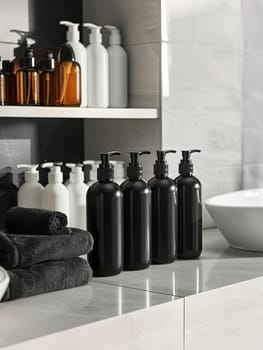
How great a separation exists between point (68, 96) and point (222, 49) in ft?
1.86

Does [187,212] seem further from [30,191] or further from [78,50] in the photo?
[78,50]

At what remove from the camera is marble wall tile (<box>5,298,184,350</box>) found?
116 cm

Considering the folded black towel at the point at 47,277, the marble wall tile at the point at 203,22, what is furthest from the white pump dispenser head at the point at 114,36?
the folded black towel at the point at 47,277

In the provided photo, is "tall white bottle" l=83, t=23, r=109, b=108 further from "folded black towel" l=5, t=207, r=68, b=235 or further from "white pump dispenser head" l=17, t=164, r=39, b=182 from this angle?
"folded black towel" l=5, t=207, r=68, b=235

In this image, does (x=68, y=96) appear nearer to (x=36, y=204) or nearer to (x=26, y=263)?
(x=36, y=204)

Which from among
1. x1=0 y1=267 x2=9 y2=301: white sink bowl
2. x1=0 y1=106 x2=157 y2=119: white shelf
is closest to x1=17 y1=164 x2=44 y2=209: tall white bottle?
x1=0 y1=106 x2=157 y2=119: white shelf

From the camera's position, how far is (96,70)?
1.91m

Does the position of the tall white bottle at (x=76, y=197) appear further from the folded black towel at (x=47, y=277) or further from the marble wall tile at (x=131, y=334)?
the marble wall tile at (x=131, y=334)

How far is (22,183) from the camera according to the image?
6.32ft

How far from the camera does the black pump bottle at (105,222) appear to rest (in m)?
1.53

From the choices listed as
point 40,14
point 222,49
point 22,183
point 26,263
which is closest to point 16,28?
point 40,14

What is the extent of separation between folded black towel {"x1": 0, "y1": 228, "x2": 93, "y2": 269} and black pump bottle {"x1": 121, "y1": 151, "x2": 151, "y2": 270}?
15 cm

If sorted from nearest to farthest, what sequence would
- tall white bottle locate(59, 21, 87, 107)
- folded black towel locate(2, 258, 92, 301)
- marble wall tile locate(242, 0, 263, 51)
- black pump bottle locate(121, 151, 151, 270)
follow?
folded black towel locate(2, 258, 92, 301) < black pump bottle locate(121, 151, 151, 270) < tall white bottle locate(59, 21, 87, 107) < marble wall tile locate(242, 0, 263, 51)

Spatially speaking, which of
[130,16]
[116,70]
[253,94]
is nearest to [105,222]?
[116,70]
